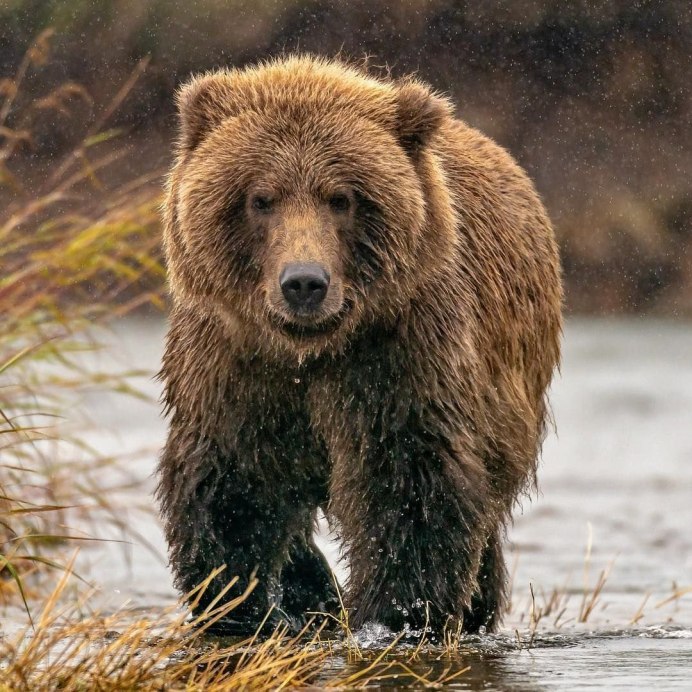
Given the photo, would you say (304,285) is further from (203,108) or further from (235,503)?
(235,503)

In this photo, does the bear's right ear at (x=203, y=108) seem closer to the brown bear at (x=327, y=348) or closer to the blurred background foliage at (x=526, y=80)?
the brown bear at (x=327, y=348)

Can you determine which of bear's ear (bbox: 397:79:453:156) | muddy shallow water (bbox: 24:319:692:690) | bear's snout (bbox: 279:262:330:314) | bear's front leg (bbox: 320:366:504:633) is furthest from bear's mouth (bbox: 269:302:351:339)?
muddy shallow water (bbox: 24:319:692:690)

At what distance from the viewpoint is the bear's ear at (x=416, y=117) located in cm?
529

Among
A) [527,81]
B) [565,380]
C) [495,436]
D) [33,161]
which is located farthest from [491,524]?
[527,81]

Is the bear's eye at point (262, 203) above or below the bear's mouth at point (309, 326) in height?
above

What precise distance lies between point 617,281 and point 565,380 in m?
4.30

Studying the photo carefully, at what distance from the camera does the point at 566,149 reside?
23734 mm

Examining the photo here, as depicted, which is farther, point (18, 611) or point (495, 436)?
point (18, 611)

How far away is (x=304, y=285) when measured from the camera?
480 cm

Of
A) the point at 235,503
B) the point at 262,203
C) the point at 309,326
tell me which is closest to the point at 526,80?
the point at 235,503

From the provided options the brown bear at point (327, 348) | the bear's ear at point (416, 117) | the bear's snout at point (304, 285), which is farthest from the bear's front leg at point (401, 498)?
the bear's ear at point (416, 117)

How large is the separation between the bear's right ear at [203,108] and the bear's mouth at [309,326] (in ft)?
2.38

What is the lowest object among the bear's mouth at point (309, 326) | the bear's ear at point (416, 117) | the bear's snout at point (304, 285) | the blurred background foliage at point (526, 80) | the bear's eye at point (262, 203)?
the bear's mouth at point (309, 326)

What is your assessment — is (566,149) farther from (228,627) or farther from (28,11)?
(228,627)
